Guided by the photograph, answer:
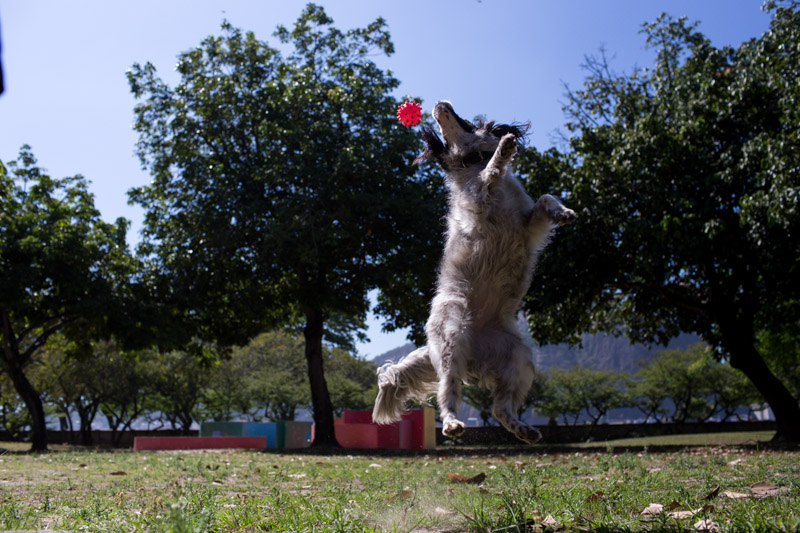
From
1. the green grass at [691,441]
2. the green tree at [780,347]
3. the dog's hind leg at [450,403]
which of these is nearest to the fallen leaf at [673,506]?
the dog's hind leg at [450,403]

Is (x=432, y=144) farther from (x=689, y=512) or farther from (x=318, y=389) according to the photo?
(x=318, y=389)

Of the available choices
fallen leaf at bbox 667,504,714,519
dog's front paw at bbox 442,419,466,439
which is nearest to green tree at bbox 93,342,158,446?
dog's front paw at bbox 442,419,466,439

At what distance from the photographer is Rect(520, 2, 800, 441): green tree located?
12641mm

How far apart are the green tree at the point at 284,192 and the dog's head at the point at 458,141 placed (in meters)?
10.3

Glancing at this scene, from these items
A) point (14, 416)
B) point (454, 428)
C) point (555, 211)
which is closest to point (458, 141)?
point (555, 211)

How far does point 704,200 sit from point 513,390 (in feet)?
38.3

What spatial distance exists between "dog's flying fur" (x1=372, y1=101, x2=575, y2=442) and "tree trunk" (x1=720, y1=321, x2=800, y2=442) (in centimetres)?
1355

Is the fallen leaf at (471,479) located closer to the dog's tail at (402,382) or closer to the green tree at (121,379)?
the dog's tail at (402,382)

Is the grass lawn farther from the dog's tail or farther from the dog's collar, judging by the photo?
the dog's collar

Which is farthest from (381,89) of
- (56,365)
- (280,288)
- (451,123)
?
(56,365)

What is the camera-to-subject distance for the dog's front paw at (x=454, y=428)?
3.59 metres

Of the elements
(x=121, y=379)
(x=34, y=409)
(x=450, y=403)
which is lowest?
(x=34, y=409)

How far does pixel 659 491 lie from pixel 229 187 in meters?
13.7

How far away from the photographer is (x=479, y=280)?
4.32 m
